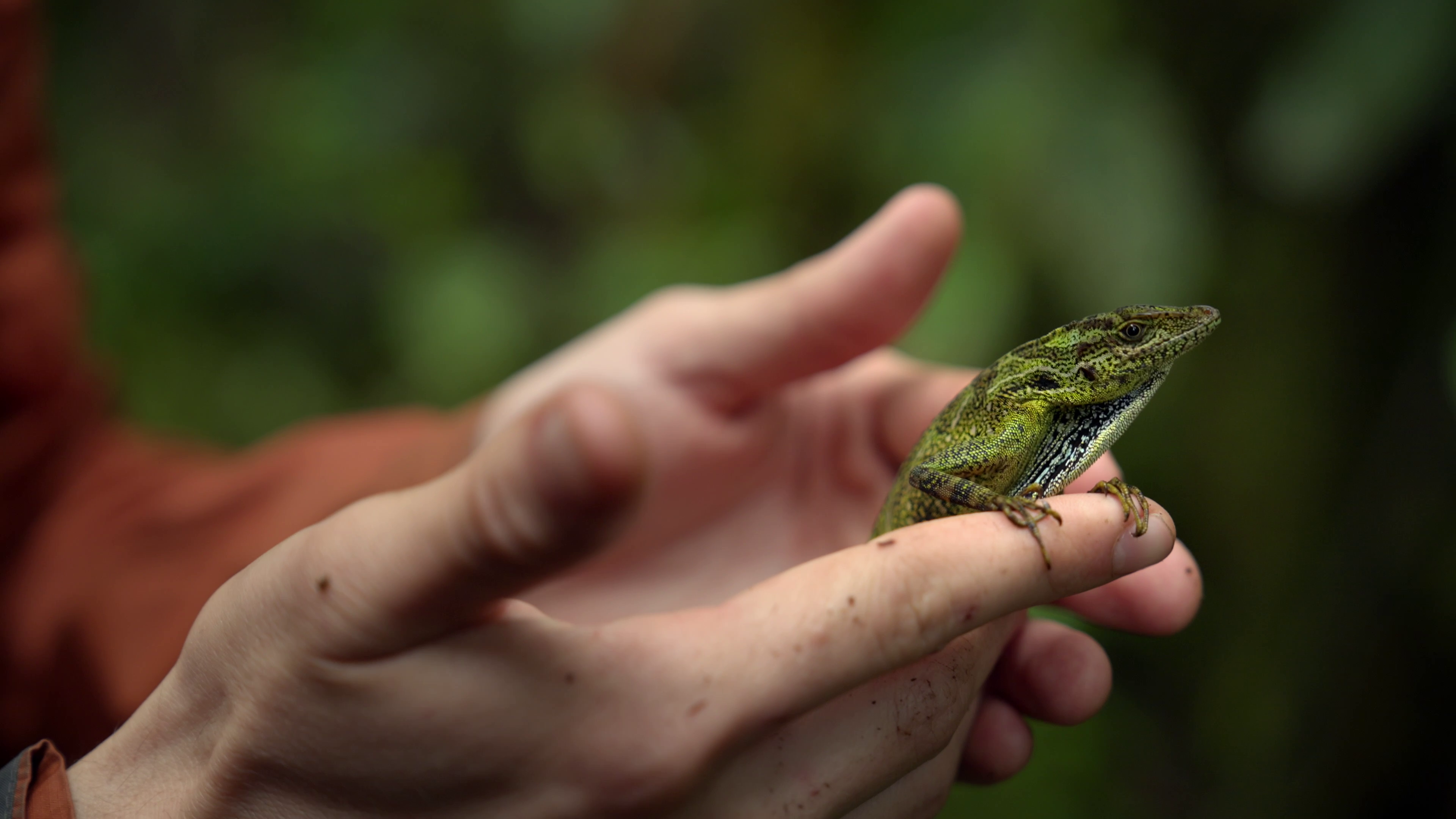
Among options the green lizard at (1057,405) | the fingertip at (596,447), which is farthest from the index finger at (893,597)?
the fingertip at (596,447)

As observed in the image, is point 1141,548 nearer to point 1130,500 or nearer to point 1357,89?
point 1130,500

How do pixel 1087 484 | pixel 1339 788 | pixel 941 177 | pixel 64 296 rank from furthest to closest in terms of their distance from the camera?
pixel 941 177
pixel 1339 788
pixel 64 296
pixel 1087 484

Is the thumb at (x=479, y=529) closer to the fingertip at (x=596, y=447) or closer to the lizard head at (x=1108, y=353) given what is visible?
the fingertip at (x=596, y=447)

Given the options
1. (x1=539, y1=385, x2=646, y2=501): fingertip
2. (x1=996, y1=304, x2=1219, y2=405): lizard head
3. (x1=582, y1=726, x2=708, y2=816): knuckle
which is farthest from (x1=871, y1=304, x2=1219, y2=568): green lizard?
(x1=539, y1=385, x2=646, y2=501): fingertip

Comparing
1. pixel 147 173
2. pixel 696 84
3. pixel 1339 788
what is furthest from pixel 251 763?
pixel 147 173

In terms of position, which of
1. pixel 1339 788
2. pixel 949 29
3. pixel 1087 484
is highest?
pixel 949 29

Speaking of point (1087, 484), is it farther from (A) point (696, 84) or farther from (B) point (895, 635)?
(A) point (696, 84)

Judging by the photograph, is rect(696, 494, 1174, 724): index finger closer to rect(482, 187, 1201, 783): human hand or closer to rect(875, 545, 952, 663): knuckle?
rect(875, 545, 952, 663): knuckle

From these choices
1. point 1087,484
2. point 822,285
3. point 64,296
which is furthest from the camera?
point 64,296
